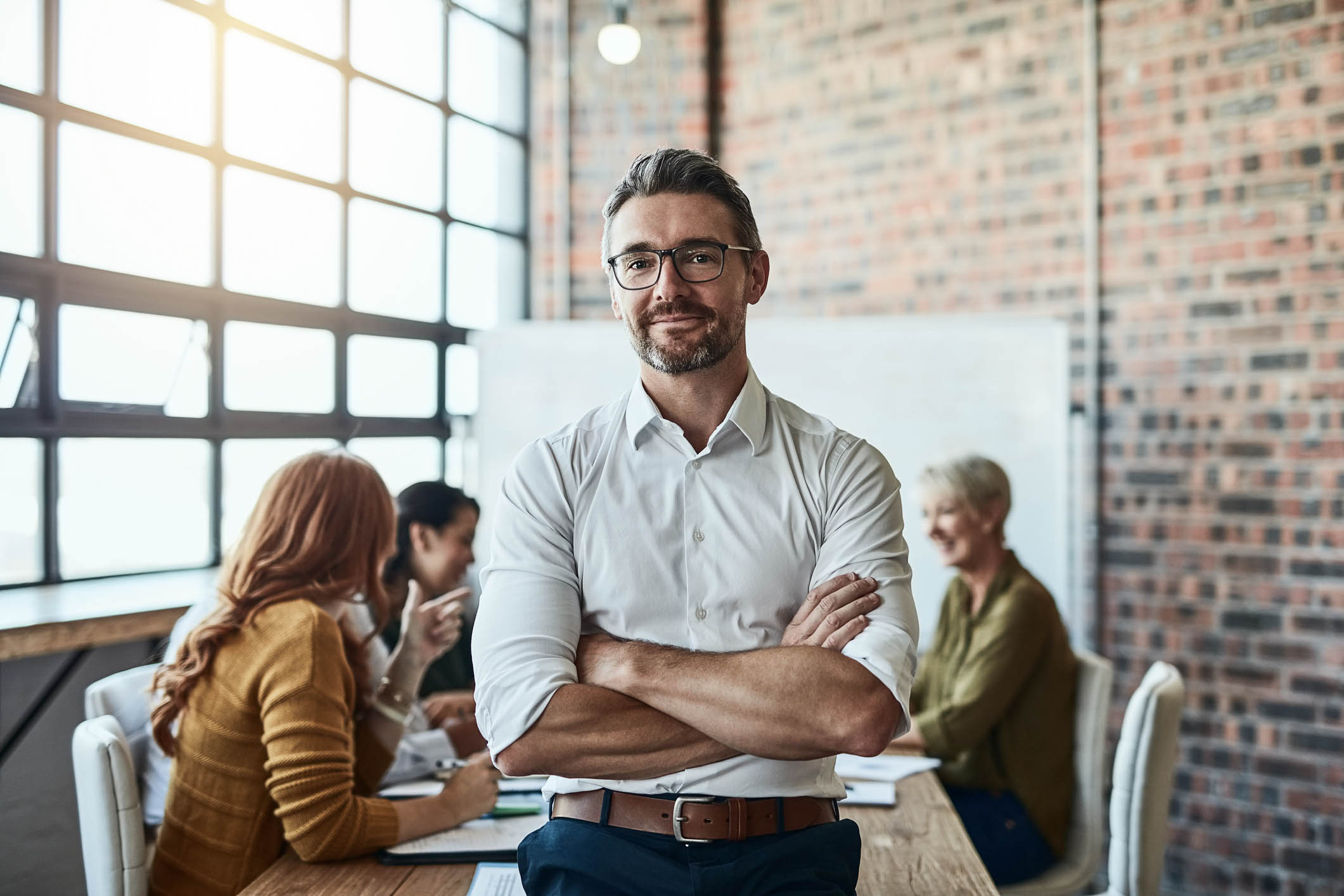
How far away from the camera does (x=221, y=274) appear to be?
349cm

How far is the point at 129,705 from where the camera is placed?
216 centimetres

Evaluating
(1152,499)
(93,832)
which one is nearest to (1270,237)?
(1152,499)

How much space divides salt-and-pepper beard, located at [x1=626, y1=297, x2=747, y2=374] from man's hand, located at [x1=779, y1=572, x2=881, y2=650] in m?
0.38

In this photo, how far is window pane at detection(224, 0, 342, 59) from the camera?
3609 mm

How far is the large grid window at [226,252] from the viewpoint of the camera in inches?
119

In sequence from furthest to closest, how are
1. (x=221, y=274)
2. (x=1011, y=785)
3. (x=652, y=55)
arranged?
(x=652, y=55) < (x=221, y=274) < (x=1011, y=785)

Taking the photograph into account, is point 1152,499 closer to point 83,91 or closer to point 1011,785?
point 1011,785

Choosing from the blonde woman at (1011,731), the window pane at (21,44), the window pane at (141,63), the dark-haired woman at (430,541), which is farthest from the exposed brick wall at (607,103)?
the blonde woman at (1011,731)

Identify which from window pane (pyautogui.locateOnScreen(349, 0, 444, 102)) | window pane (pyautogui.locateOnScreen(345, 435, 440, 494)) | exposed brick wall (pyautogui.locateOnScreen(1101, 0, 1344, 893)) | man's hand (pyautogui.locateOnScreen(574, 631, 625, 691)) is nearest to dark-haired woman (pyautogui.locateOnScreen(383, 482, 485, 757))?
window pane (pyautogui.locateOnScreen(345, 435, 440, 494))

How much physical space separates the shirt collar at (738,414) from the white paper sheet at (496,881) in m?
0.68

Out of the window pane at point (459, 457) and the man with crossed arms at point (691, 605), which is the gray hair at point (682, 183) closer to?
the man with crossed arms at point (691, 605)

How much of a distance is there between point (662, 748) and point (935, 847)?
2.07 feet

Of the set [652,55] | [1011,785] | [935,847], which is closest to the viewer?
[935,847]

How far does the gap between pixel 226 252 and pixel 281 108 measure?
597 millimetres
